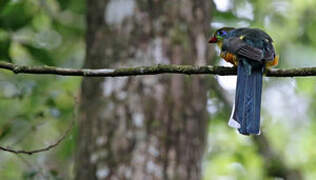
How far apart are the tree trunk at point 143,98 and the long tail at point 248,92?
110 cm

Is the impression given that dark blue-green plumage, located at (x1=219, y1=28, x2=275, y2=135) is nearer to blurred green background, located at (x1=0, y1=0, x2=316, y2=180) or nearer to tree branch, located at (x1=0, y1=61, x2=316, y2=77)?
tree branch, located at (x1=0, y1=61, x2=316, y2=77)

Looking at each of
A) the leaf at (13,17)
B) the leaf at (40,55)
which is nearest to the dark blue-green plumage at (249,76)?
the leaf at (40,55)

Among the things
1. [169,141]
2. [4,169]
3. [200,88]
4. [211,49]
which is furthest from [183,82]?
[4,169]

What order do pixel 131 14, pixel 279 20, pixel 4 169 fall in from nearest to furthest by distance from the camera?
pixel 131 14 → pixel 4 169 → pixel 279 20

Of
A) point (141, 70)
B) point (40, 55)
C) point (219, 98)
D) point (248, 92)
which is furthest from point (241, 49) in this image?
point (219, 98)

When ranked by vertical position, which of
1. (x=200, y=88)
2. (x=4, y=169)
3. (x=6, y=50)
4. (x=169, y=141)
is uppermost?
(x=6, y=50)

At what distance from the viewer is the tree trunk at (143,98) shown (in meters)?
4.32

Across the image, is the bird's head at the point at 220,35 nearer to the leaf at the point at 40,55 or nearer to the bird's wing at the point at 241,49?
the bird's wing at the point at 241,49

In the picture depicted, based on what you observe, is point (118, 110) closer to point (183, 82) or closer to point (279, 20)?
point (183, 82)

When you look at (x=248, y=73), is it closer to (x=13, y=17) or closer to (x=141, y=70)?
(x=141, y=70)

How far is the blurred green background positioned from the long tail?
1.66m

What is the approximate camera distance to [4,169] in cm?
574

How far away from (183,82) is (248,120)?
4.66 feet

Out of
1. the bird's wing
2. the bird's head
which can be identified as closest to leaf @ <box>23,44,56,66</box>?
the bird's head
